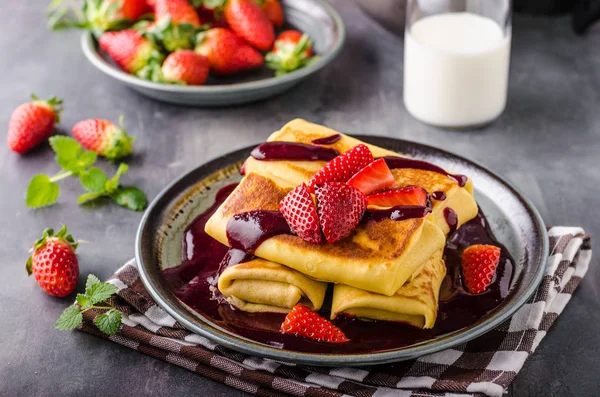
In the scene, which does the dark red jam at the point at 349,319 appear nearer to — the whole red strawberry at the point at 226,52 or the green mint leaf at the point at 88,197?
the green mint leaf at the point at 88,197

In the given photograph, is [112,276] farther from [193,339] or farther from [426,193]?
[426,193]

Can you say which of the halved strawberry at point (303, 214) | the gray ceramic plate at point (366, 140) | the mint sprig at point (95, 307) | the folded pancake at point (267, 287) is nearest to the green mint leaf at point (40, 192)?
the gray ceramic plate at point (366, 140)

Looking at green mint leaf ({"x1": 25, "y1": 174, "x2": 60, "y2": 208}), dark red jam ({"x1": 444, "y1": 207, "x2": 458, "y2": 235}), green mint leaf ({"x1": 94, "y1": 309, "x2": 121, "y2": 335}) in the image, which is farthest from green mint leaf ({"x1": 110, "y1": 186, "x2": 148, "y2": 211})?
dark red jam ({"x1": 444, "y1": 207, "x2": 458, "y2": 235})

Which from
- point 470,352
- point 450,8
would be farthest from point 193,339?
point 450,8

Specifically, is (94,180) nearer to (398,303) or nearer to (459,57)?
(398,303)

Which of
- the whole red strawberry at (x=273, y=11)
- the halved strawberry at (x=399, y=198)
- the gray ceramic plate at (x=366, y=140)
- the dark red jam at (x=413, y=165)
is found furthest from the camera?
the whole red strawberry at (x=273, y=11)
